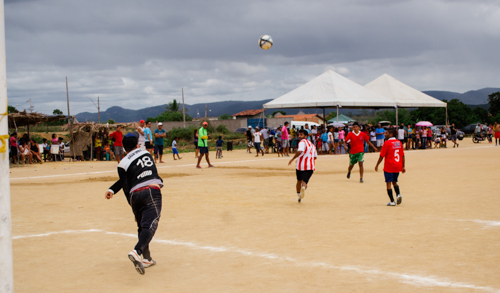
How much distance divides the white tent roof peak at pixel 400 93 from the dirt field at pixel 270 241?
70.2 feet

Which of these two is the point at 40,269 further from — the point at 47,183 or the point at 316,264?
the point at 47,183

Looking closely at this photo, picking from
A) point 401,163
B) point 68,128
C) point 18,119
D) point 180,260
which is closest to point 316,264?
point 180,260

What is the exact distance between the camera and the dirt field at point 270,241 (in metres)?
4.85

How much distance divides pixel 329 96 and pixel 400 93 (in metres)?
7.29

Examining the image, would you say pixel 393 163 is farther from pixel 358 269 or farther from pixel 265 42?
pixel 265 42

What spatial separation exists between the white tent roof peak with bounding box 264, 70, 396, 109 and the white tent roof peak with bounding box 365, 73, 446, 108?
181cm

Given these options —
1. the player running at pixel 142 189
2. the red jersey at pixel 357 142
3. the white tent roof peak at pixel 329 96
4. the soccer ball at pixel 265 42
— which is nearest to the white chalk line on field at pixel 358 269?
the player running at pixel 142 189

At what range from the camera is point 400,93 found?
34219 millimetres

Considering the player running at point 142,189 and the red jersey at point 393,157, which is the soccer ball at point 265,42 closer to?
the red jersey at point 393,157

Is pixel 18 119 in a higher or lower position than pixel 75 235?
higher

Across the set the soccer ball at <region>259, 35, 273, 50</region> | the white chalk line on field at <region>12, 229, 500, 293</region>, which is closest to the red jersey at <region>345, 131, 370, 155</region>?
the white chalk line on field at <region>12, 229, 500, 293</region>

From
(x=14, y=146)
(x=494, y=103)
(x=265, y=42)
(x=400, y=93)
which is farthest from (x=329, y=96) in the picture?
(x=494, y=103)

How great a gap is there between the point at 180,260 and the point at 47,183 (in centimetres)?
1080

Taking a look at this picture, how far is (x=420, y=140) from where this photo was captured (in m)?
31.7
